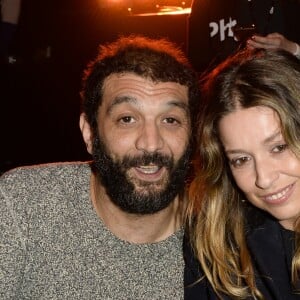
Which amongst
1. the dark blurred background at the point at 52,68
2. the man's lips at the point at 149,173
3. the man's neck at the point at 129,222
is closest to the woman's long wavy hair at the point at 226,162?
the man's neck at the point at 129,222

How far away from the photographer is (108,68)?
82.4 inches

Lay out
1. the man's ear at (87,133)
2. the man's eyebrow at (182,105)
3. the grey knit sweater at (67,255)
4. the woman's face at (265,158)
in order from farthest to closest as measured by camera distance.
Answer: the man's ear at (87,133)
the man's eyebrow at (182,105)
the grey knit sweater at (67,255)
the woman's face at (265,158)

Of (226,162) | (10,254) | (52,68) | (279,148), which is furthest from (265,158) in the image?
(52,68)

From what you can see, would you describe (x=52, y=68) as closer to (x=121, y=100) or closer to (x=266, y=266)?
(x=121, y=100)

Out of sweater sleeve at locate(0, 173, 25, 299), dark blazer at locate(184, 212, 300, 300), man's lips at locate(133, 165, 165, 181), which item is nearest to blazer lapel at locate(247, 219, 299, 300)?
dark blazer at locate(184, 212, 300, 300)

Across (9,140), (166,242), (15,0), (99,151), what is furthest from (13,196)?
(9,140)

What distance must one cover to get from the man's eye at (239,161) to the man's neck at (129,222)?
13.1 inches

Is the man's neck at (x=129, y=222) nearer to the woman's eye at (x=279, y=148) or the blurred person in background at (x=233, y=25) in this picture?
the woman's eye at (x=279, y=148)

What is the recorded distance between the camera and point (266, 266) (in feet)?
6.45

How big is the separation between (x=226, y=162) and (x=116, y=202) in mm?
465

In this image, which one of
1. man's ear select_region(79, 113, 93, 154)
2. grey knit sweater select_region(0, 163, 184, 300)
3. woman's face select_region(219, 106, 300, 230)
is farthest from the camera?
man's ear select_region(79, 113, 93, 154)

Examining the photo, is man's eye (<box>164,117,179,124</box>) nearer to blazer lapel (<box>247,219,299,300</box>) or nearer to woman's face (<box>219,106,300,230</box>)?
woman's face (<box>219,106,300,230</box>)

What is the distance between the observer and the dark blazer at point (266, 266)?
75.5 inches

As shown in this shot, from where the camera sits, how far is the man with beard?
1891mm
